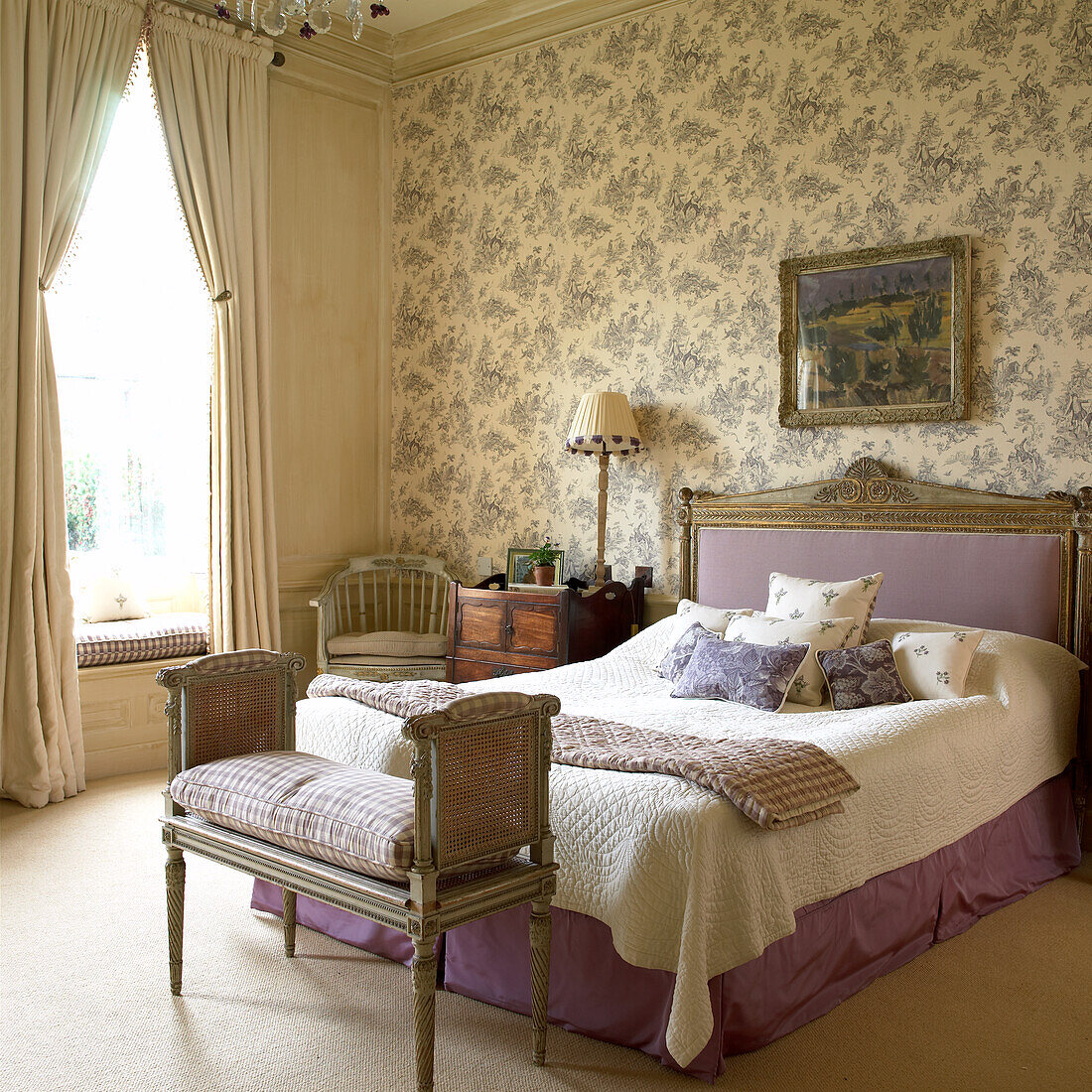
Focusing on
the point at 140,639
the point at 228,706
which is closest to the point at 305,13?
the point at 228,706

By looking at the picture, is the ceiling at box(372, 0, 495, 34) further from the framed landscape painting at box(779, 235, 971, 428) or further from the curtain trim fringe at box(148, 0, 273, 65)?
the framed landscape painting at box(779, 235, 971, 428)

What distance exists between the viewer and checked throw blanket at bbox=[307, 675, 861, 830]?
7.52 ft

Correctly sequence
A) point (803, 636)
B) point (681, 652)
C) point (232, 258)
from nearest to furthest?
point (803, 636), point (681, 652), point (232, 258)

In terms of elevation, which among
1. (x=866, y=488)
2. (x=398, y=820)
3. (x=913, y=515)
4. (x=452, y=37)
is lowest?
(x=398, y=820)

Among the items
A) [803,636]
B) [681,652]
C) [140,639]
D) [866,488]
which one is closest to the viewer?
[803,636]

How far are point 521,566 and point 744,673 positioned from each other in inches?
75.7

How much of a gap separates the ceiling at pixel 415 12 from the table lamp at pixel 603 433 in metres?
2.12

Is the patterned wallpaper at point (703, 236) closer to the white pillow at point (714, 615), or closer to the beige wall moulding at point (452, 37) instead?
the beige wall moulding at point (452, 37)

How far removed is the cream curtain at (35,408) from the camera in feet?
13.9

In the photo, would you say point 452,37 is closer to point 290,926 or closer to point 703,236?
point 703,236

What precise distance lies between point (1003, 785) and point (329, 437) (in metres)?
3.76

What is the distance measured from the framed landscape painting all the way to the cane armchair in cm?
203

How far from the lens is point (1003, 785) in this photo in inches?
129

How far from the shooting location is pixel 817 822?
2465mm
